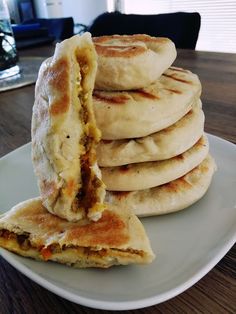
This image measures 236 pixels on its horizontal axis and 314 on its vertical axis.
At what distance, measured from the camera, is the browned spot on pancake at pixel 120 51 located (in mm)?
795

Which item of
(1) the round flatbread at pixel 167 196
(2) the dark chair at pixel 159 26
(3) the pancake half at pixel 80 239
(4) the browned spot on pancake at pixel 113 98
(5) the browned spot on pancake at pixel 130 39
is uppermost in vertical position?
(5) the browned spot on pancake at pixel 130 39

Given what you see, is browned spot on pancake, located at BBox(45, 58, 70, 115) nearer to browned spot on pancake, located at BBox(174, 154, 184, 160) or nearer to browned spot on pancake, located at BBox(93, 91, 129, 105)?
browned spot on pancake, located at BBox(93, 91, 129, 105)

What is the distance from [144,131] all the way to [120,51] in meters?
Answer: 0.21

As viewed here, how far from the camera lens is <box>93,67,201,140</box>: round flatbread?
29.7 inches

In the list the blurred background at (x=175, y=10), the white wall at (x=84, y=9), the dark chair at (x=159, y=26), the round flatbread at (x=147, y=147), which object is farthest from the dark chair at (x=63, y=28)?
the round flatbread at (x=147, y=147)

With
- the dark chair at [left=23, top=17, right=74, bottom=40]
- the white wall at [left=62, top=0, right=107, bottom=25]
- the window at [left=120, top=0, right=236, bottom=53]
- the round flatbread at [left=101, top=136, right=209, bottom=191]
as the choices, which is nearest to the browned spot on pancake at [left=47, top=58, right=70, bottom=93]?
the round flatbread at [left=101, top=136, right=209, bottom=191]

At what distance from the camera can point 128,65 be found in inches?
30.5

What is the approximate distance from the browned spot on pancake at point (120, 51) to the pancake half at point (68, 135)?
0.29 ft

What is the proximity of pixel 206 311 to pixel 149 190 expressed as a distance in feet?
1.14

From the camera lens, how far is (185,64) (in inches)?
88.0

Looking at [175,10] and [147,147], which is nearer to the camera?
[147,147]

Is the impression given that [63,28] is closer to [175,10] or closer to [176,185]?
[175,10]

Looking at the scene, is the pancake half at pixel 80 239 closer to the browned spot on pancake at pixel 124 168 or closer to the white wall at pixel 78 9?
the browned spot on pancake at pixel 124 168

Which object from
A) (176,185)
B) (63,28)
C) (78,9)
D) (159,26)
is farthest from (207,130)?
(78,9)
